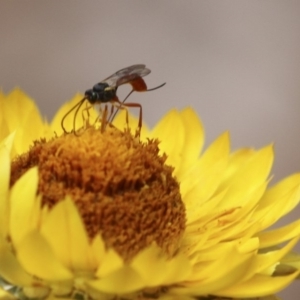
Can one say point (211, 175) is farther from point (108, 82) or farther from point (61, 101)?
point (61, 101)

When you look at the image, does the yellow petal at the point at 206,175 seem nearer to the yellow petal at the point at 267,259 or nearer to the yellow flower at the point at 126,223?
the yellow flower at the point at 126,223

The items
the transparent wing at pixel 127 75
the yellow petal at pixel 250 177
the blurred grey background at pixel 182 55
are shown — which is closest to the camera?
the transparent wing at pixel 127 75

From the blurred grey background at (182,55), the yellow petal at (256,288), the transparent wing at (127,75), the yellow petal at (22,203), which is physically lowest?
the yellow petal at (256,288)

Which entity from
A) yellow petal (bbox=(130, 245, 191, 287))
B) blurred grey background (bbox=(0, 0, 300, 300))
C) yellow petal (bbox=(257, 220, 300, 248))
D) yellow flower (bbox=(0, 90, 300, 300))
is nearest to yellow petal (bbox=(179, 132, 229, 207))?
yellow flower (bbox=(0, 90, 300, 300))

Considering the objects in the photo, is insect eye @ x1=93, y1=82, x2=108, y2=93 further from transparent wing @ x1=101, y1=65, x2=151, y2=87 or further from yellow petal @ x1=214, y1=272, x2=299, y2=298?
yellow petal @ x1=214, y1=272, x2=299, y2=298

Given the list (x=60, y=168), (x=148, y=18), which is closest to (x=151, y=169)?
(x=60, y=168)

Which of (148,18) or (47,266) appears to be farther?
(148,18)

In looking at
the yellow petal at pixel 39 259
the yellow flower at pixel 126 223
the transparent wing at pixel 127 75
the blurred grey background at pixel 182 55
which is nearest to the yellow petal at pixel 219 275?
the yellow flower at pixel 126 223
